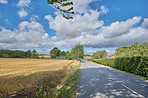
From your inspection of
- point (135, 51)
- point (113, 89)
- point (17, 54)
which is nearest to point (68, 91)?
point (113, 89)

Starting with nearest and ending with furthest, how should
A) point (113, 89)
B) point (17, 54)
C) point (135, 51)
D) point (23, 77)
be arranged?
point (113, 89), point (23, 77), point (135, 51), point (17, 54)

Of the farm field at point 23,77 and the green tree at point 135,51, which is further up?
the green tree at point 135,51

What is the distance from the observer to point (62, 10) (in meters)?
2.53

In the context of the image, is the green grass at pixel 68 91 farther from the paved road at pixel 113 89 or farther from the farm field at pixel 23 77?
the farm field at pixel 23 77

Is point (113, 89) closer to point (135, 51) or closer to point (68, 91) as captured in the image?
point (68, 91)

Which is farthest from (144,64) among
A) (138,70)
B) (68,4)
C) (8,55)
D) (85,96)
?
(8,55)

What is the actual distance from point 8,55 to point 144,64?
72.9 m

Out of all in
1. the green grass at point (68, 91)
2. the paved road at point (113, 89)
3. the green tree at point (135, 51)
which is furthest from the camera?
the green tree at point (135, 51)

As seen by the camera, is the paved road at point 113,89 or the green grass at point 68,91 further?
the paved road at point 113,89

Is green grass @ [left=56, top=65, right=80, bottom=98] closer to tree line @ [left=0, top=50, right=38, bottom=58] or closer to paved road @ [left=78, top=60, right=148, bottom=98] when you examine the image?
paved road @ [left=78, top=60, right=148, bottom=98]

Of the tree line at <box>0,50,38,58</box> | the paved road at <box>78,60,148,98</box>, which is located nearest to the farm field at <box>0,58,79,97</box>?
the paved road at <box>78,60,148,98</box>

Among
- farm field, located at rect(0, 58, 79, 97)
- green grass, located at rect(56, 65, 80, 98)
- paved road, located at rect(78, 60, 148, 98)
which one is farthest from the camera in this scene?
farm field, located at rect(0, 58, 79, 97)

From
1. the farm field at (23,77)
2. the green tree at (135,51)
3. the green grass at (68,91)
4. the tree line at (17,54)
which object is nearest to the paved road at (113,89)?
the green grass at (68,91)

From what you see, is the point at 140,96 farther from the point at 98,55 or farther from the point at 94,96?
the point at 98,55
